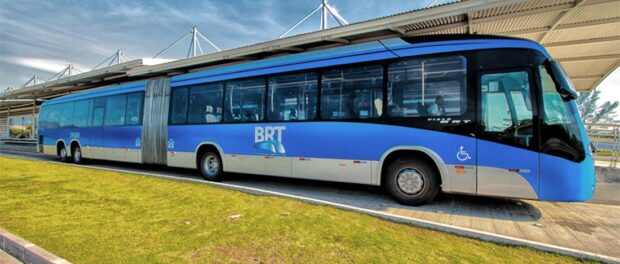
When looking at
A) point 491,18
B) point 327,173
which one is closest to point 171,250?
point 327,173

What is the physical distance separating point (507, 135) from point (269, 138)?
510 cm

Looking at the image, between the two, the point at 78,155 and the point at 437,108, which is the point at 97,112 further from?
the point at 437,108

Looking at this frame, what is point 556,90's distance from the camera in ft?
17.1

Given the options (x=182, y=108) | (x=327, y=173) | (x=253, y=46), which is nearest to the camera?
(x=327, y=173)

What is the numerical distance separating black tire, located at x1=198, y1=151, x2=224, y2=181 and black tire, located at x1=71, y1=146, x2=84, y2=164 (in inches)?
311


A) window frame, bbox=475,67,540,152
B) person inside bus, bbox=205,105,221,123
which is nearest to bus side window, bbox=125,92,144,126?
person inside bus, bbox=205,105,221,123

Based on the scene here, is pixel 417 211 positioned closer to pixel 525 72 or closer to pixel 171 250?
pixel 525 72

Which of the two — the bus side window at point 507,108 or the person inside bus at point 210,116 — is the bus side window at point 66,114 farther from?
the bus side window at point 507,108

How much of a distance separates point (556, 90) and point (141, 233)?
6798mm

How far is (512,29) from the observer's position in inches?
336

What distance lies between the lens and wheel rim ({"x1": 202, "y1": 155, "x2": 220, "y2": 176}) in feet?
30.0

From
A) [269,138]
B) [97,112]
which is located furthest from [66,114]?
[269,138]

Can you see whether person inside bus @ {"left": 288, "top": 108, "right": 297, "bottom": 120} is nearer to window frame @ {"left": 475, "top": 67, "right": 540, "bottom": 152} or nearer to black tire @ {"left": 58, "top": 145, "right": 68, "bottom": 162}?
window frame @ {"left": 475, "top": 67, "right": 540, "bottom": 152}

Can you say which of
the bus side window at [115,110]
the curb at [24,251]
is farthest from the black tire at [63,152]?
the curb at [24,251]
